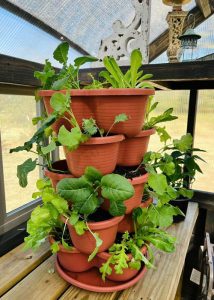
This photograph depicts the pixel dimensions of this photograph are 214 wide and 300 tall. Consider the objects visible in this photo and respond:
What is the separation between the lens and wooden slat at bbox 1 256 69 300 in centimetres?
66

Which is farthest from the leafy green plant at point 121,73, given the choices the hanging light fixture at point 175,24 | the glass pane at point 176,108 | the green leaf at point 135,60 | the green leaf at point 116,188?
the glass pane at point 176,108

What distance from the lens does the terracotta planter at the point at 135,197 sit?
2.11 ft

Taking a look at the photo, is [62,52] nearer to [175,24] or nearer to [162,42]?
[175,24]

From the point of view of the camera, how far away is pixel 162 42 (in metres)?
1.29

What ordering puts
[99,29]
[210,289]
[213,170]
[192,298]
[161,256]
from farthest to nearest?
[192,298] → [213,170] → [99,29] → [210,289] → [161,256]

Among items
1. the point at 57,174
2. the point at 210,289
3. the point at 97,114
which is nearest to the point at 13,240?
the point at 57,174

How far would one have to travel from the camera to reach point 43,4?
89cm

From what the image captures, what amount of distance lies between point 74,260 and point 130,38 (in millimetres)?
914

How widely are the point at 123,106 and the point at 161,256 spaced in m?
0.59

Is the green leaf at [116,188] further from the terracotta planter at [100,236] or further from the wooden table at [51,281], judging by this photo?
the wooden table at [51,281]

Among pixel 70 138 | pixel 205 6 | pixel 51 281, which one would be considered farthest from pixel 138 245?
pixel 205 6

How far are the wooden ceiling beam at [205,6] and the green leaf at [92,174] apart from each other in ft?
3.98

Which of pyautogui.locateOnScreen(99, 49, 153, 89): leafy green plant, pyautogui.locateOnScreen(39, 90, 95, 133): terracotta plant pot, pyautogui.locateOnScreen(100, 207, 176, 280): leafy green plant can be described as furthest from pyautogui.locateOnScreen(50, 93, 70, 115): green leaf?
pyautogui.locateOnScreen(100, 207, 176, 280): leafy green plant

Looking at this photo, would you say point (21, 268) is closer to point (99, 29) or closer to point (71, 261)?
point (71, 261)
